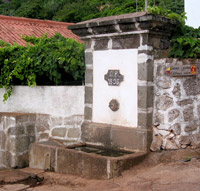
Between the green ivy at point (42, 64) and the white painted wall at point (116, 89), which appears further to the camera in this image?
the green ivy at point (42, 64)

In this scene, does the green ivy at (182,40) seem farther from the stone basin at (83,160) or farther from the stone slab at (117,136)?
the stone basin at (83,160)

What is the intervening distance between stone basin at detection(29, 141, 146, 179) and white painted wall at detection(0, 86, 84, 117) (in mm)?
633

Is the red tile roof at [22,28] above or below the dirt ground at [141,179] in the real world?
above

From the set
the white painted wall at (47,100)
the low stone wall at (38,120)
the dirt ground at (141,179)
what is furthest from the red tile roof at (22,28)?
the dirt ground at (141,179)

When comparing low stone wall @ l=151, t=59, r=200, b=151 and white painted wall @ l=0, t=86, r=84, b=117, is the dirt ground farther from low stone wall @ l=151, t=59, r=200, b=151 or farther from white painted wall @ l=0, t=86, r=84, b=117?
white painted wall @ l=0, t=86, r=84, b=117

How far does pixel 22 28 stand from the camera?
414 inches

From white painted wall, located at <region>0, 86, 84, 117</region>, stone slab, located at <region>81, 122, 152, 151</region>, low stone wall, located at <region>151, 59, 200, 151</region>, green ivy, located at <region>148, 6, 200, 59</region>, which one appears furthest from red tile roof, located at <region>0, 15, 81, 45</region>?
low stone wall, located at <region>151, 59, 200, 151</region>

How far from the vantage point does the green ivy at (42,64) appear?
612 cm

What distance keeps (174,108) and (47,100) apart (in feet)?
7.86

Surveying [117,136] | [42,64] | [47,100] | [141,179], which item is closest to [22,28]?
[42,64]

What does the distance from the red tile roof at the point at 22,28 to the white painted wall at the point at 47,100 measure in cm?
299

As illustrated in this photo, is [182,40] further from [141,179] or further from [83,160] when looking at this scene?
[83,160]

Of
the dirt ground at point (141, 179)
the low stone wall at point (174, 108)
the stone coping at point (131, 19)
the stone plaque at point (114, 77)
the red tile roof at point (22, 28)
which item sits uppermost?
the red tile roof at point (22, 28)

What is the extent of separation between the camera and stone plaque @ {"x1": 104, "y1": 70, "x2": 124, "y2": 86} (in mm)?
5223
